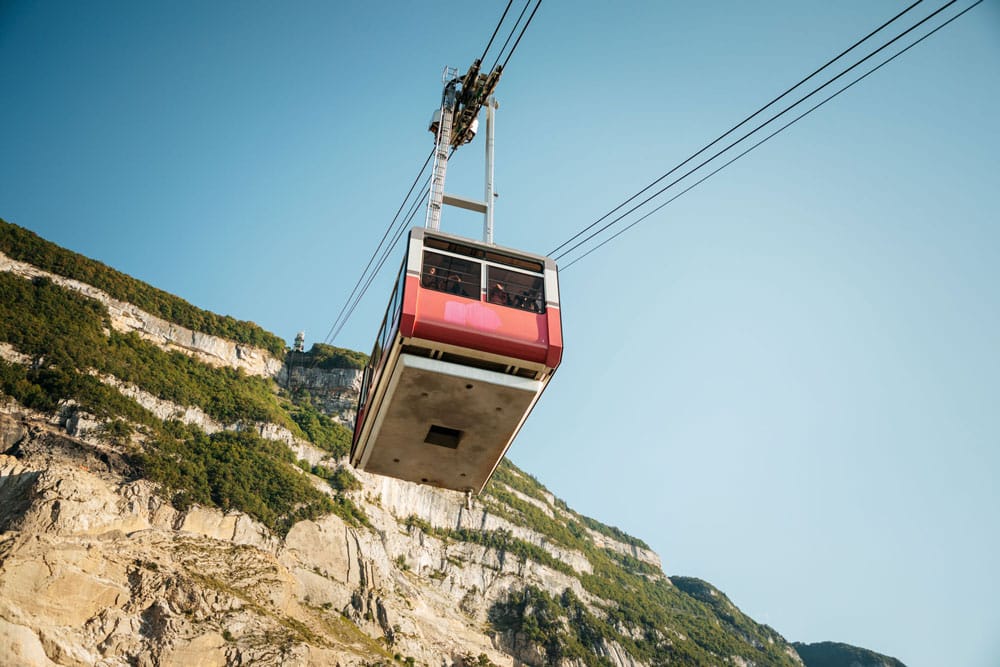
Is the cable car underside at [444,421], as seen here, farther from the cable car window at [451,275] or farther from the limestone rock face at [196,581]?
the limestone rock face at [196,581]

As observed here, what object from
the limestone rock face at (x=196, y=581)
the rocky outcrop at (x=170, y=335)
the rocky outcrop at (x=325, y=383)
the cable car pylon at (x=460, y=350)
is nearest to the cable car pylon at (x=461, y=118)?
the cable car pylon at (x=460, y=350)

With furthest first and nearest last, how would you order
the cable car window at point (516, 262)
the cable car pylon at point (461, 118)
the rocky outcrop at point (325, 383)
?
1. the rocky outcrop at point (325, 383)
2. the cable car pylon at point (461, 118)
3. the cable car window at point (516, 262)

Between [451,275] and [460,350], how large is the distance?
1.32 m

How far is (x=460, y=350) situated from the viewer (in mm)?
11758

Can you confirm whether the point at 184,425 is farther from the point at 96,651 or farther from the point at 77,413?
the point at 96,651

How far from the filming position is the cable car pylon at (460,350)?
1173 cm

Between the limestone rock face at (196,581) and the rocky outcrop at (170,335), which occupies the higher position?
the rocky outcrop at (170,335)

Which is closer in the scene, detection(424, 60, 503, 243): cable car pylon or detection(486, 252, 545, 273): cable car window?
detection(486, 252, 545, 273): cable car window

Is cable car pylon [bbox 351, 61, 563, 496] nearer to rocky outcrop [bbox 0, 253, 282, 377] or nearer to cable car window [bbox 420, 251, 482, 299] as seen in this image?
cable car window [bbox 420, 251, 482, 299]

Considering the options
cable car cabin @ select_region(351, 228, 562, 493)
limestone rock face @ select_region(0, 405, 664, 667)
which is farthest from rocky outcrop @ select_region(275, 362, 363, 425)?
cable car cabin @ select_region(351, 228, 562, 493)

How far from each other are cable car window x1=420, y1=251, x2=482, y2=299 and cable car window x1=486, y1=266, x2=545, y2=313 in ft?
0.80

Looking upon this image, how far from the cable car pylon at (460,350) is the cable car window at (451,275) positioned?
2 cm

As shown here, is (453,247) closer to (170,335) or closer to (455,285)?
(455,285)

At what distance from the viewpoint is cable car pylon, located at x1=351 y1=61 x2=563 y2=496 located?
11.7 m
